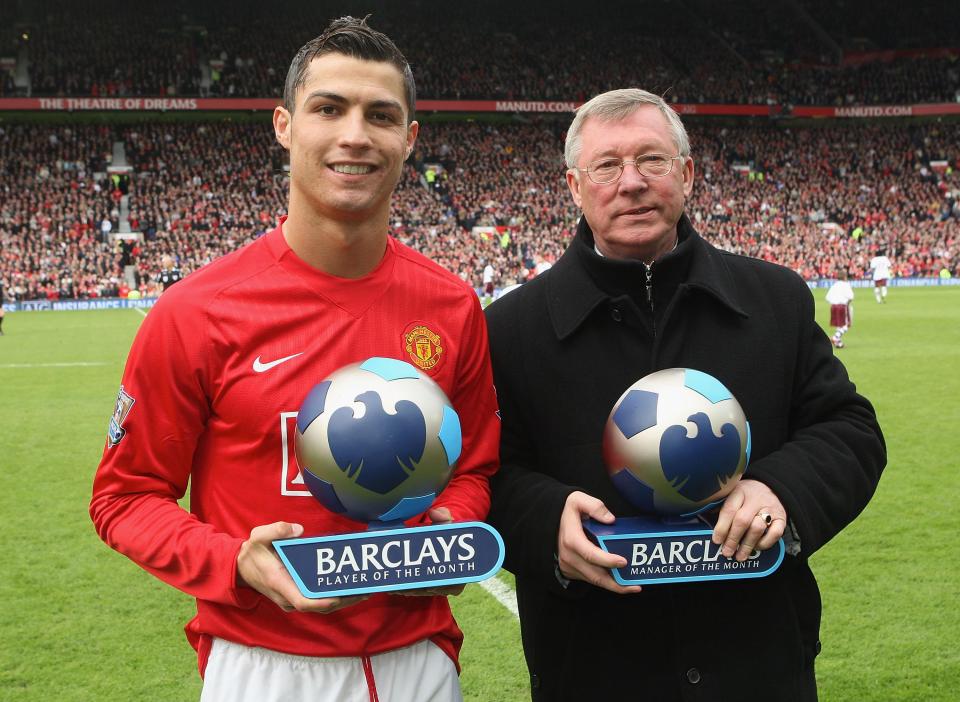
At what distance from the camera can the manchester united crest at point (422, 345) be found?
2.42 metres

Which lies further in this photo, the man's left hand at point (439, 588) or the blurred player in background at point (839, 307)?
the blurred player in background at point (839, 307)

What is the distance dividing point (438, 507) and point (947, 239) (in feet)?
138

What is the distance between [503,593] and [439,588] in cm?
369

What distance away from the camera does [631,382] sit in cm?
262

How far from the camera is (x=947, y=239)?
39531 mm

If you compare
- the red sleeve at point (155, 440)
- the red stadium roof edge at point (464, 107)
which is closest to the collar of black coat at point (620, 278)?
the red sleeve at point (155, 440)

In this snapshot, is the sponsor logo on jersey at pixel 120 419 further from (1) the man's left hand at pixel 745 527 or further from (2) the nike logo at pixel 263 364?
(1) the man's left hand at pixel 745 527

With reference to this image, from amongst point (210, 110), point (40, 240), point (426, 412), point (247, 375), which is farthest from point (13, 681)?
point (210, 110)

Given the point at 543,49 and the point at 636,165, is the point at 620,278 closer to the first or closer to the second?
the point at 636,165

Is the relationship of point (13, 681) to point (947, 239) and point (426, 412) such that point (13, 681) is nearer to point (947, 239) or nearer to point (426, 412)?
point (426, 412)

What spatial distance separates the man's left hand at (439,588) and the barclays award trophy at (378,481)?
39mm

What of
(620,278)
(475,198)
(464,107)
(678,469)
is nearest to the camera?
(678,469)

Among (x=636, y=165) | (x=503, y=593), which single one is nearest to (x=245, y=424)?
(x=636, y=165)

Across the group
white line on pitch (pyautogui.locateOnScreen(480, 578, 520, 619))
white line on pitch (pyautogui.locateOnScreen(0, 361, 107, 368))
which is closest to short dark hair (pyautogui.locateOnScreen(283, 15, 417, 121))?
white line on pitch (pyautogui.locateOnScreen(480, 578, 520, 619))
